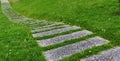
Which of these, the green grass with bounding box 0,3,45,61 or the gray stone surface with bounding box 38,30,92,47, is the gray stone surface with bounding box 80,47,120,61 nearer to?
the green grass with bounding box 0,3,45,61

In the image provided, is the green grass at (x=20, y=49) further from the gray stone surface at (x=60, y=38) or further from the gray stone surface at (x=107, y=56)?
the gray stone surface at (x=107, y=56)

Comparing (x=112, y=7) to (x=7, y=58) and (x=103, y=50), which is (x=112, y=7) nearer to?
(x=103, y=50)

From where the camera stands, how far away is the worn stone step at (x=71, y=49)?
7876 mm

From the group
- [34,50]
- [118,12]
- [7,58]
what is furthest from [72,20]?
[7,58]

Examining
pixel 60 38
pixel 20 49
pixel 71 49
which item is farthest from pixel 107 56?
pixel 20 49

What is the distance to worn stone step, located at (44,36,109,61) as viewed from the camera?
788cm

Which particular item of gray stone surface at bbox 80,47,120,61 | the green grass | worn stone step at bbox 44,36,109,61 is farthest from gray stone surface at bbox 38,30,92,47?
gray stone surface at bbox 80,47,120,61

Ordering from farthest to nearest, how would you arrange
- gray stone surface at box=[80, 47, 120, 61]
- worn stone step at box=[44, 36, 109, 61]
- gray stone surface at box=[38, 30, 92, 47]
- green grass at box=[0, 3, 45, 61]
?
gray stone surface at box=[38, 30, 92, 47], green grass at box=[0, 3, 45, 61], worn stone step at box=[44, 36, 109, 61], gray stone surface at box=[80, 47, 120, 61]

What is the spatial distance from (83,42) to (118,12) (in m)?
6.48

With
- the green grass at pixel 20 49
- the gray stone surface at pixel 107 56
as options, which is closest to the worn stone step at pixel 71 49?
the green grass at pixel 20 49

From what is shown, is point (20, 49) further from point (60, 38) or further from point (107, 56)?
point (107, 56)

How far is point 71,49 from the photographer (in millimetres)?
8352

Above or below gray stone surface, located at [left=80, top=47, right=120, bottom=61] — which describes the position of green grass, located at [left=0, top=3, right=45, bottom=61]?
below

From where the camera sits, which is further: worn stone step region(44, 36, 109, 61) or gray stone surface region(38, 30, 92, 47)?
gray stone surface region(38, 30, 92, 47)
